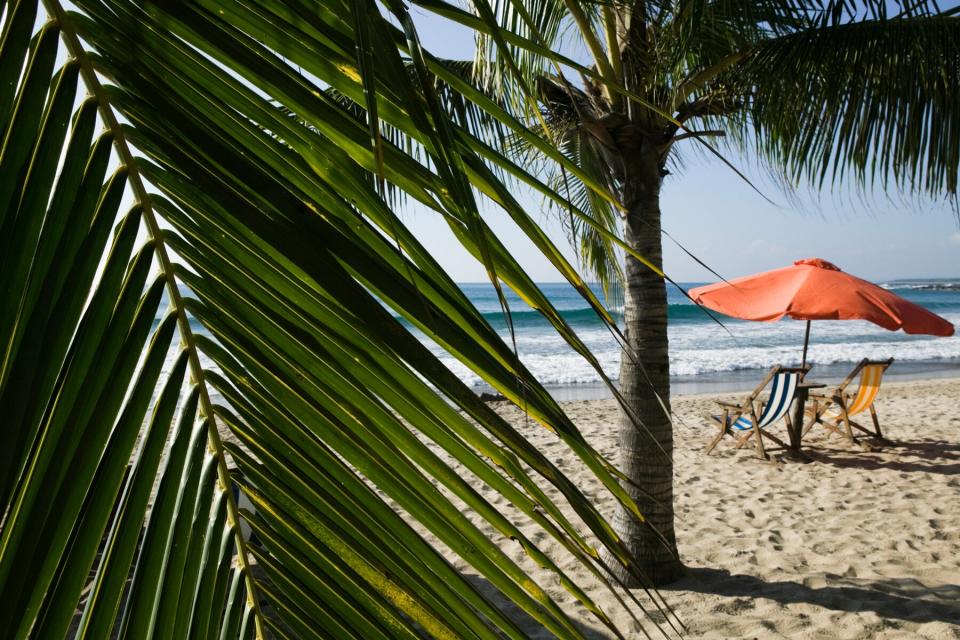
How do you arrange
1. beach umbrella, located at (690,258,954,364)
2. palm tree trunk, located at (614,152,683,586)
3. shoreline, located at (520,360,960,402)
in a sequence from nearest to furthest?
palm tree trunk, located at (614,152,683,586), beach umbrella, located at (690,258,954,364), shoreline, located at (520,360,960,402)

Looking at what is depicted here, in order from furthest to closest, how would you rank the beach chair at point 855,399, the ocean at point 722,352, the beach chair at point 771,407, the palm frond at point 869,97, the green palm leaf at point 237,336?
the ocean at point 722,352
the beach chair at point 855,399
the beach chair at point 771,407
the palm frond at point 869,97
the green palm leaf at point 237,336

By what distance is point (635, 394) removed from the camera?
4.16 metres

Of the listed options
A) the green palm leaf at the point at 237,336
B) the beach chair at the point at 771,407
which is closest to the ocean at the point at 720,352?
the beach chair at the point at 771,407

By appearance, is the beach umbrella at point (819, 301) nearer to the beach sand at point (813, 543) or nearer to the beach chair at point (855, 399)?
the beach chair at point (855, 399)

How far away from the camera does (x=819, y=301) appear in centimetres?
727

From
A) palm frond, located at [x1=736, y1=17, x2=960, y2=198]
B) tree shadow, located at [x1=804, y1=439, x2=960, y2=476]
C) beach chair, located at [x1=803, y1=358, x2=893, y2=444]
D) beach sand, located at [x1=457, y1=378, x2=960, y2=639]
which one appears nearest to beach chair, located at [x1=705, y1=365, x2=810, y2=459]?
beach sand, located at [x1=457, y1=378, x2=960, y2=639]

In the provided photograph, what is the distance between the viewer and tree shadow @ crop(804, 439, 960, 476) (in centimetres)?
713

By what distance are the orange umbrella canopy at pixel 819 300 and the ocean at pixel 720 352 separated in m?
4.09

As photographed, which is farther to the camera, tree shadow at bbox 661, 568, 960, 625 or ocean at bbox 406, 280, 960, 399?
ocean at bbox 406, 280, 960, 399

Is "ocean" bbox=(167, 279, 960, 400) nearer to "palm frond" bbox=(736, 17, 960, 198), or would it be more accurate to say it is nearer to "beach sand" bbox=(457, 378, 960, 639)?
"beach sand" bbox=(457, 378, 960, 639)

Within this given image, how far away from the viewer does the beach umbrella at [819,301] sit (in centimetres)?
705

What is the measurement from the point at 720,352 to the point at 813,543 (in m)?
19.3

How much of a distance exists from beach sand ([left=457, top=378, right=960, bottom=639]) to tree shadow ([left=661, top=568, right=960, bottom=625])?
0.01 m

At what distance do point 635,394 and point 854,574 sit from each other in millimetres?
1935
